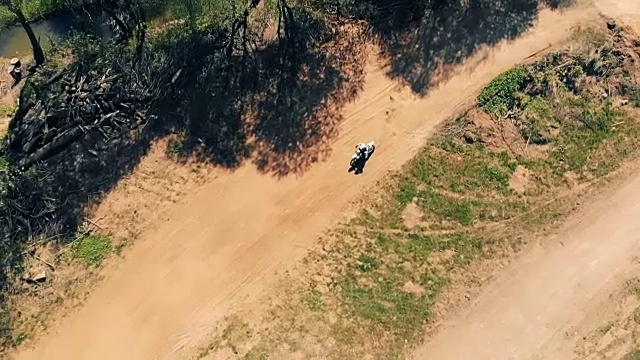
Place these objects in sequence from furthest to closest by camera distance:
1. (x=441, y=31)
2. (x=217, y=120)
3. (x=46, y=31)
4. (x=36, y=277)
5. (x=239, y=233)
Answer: (x=46, y=31), (x=441, y=31), (x=217, y=120), (x=239, y=233), (x=36, y=277)

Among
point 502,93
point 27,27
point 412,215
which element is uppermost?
point 27,27

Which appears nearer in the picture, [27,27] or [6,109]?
[27,27]

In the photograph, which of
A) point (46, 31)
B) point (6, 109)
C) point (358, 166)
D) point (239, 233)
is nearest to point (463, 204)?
point (358, 166)

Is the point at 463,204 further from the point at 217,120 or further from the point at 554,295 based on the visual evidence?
the point at 217,120

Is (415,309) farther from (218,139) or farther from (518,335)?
(218,139)

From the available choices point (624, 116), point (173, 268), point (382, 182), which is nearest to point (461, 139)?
point (382, 182)
